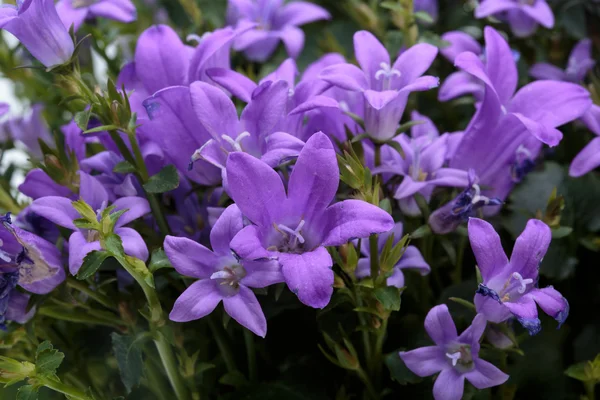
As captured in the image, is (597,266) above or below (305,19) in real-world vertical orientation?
below

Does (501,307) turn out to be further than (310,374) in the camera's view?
No

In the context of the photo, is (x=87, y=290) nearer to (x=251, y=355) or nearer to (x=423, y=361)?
(x=251, y=355)

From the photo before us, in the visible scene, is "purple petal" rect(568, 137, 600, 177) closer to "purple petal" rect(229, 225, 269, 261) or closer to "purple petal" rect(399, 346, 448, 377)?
"purple petal" rect(399, 346, 448, 377)

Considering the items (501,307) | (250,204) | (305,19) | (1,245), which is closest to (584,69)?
(305,19)

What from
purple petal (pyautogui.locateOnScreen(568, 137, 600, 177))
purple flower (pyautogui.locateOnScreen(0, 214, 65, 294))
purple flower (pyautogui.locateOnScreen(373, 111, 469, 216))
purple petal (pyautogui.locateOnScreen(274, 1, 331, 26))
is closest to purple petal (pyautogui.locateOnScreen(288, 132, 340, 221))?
purple flower (pyautogui.locateOnScreen(373, 111, 469, 216))

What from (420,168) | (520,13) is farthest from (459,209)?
(520,13)

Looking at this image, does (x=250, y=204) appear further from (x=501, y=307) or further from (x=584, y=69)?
(x=584, y=69)
